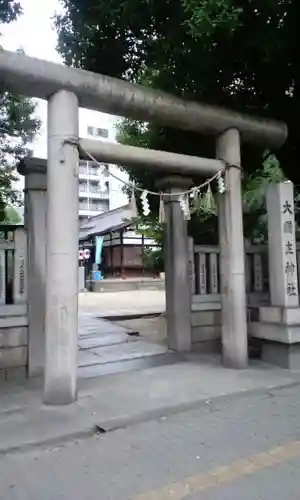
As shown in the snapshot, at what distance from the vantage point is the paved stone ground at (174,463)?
291 cm

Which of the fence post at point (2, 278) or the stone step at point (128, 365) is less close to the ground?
the fence post at point (2, 278)

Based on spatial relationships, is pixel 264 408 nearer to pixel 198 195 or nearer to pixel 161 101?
pixel 198 195

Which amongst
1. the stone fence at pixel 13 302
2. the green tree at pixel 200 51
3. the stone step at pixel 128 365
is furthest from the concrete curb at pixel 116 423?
the green tree at pixel 200 51

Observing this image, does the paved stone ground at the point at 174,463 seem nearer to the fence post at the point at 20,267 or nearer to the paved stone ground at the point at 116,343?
the paved stone ground at the point at 116,343

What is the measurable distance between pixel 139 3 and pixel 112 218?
93.5ft

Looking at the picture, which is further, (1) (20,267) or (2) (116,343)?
(2) (116,343)

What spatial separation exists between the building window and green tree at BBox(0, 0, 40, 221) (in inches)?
1536

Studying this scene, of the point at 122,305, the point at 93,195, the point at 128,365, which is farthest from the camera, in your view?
the point at 93,195

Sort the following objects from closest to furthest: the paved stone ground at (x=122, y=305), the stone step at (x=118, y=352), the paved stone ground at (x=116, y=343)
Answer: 1. the paved stone ground at (x=116, y=343)
2. the stone step at (x=118, y=352)
3. the paved stone ground at (x=122, y=305)

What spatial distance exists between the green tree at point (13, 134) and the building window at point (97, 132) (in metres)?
39.0

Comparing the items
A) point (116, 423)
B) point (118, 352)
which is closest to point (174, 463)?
point (116, 423)

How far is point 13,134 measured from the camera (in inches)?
517

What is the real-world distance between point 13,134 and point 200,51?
868 cm

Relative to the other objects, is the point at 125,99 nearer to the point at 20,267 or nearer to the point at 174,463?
the point at 20,267
